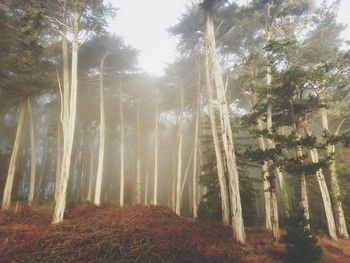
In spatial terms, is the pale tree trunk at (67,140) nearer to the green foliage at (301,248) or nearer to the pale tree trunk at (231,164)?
the pale tree trunk at (231,164)

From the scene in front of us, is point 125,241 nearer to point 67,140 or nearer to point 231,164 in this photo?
point 67,140

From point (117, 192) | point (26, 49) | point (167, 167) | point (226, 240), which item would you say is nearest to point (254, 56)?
point (226, 240)

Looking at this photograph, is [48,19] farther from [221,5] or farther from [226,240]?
[226,240]

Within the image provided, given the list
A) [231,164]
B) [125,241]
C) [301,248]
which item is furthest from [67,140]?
[301,248]

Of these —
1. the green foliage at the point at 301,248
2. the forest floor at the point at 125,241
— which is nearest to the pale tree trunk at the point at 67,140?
the forest floor at the point at 125,241

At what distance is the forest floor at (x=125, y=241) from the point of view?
8.30 meters

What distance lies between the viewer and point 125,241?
921cm

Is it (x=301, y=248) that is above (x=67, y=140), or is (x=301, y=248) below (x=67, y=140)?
below

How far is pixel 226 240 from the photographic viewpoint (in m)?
11.3

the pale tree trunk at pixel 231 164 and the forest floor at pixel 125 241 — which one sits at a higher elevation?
the pale tree trunk at pixel 231 164

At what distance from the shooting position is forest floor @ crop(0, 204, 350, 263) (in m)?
8.30

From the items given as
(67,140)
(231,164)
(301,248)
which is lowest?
(301,248)

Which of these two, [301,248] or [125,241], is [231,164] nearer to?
[301,248]

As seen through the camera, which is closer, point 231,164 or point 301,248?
point 301,248
